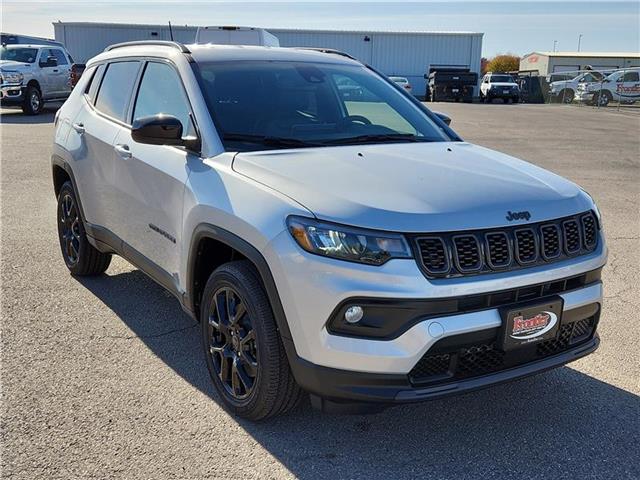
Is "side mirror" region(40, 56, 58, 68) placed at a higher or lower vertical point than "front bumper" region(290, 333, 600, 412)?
higher

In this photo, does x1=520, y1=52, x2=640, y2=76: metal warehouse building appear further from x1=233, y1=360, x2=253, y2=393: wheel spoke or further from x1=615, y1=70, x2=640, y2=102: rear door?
x1=233, y1=360, x2=253, y2=393: wheel spoke

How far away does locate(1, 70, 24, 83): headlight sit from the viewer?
18.5 metres

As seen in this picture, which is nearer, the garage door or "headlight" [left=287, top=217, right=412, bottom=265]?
"headlight" [left=287, top=217, right=412, bottom=265]

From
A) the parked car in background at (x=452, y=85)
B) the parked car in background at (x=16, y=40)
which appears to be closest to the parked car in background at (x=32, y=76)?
the parked car in background at (x=16, y=40)

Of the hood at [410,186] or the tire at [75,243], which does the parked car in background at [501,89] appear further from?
the hood at [410,186]

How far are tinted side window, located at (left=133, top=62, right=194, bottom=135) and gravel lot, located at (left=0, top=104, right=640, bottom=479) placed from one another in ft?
4.72

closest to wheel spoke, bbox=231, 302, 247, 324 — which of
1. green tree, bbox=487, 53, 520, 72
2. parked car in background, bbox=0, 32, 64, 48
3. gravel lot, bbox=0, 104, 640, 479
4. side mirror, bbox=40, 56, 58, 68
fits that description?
gravel lot, bbox=0, 104, 640, 479

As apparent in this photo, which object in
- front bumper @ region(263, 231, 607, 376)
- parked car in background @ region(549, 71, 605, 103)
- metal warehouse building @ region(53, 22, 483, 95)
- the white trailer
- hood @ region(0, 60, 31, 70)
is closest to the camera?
front bumper @ region(263, 231, 607, 376)

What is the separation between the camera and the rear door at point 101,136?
4.58 metres

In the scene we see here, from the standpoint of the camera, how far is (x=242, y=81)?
4.02m

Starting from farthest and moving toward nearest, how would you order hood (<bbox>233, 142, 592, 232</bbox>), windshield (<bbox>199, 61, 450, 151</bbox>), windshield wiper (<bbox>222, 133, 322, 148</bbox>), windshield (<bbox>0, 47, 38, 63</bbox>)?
windshield (<bbox>0, 47, 38, 63</bbox>) → windshield (<bbox>199, 61, 450, 151</bbox>) → windshield wiper (<bbox>222, 133, 322, 148</bbox>) → hood (<bbox>233, 142, 592, 232</bbox>)

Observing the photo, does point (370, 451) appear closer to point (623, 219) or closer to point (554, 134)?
point (623, 219)

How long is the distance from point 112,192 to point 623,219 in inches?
240

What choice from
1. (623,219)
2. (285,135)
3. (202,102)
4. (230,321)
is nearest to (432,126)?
(285,135)
